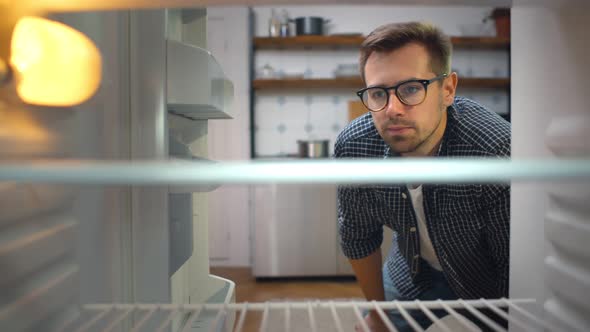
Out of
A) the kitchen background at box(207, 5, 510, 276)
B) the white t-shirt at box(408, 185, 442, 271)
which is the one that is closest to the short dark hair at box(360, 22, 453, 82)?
the white t-shirt at box(408, 185, 442, 271)

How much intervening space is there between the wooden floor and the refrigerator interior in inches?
64.4

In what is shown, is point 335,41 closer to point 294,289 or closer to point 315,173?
point 294,289

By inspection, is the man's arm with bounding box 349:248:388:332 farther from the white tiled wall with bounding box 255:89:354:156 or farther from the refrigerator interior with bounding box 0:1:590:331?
the white tiled wall with bounding box 255:89:354:156

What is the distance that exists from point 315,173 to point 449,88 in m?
0.89

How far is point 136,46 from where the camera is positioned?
76 centimetres

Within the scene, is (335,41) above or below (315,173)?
above

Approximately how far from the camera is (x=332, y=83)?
304 cm

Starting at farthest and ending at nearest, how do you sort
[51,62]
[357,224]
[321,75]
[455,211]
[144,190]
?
[321,75], [357,224], [455,211], [144,190], [51,62]

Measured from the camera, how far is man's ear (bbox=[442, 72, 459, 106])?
106 centimetres

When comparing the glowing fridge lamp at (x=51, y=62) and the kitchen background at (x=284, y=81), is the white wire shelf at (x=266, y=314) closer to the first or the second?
the glowing fridge lamp at (x=51, y=62)

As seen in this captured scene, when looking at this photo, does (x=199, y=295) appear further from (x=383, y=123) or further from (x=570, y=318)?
(x=570, y=318)

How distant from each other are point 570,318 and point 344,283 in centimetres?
218

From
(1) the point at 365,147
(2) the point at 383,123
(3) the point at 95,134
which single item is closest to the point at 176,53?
(3) the point at 95,134

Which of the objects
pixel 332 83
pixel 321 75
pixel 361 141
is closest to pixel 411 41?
pixel 361 141
